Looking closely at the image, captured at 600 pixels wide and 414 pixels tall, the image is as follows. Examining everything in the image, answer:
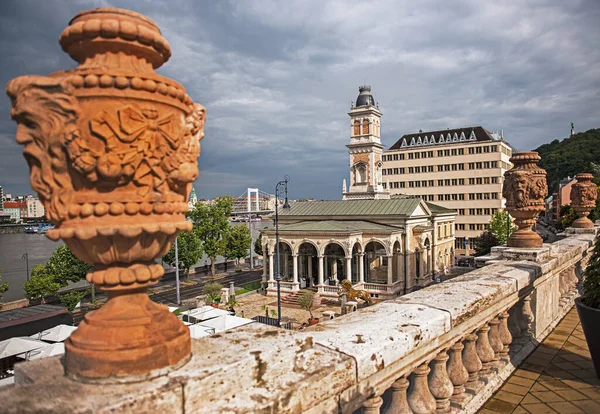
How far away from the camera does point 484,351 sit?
3984 millimetres

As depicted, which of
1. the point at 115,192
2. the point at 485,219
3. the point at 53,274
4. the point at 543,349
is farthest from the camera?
the point at 485,219

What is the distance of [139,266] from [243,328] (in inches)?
34.7

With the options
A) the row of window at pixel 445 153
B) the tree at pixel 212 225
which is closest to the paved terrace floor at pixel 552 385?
the tree at pixel 212 225

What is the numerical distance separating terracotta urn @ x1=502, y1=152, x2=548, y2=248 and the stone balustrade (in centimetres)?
218

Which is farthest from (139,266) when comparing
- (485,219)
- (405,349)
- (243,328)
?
(485,219)

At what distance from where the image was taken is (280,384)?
78.9 inches

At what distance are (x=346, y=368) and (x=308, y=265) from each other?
112 ft

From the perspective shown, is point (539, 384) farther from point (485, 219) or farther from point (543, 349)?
point (485, 219)

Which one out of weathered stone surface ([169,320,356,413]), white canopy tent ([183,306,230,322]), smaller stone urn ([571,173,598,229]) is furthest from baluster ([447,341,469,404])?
white canopy tent ([183,306,230,322])

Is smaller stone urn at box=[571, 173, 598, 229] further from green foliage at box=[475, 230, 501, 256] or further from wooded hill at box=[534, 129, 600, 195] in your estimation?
wooded hill at box=[534, 129, 600, 195]

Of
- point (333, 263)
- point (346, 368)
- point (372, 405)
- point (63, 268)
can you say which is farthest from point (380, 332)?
point (333, 263)

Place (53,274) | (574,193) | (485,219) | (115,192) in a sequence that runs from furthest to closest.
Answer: (485,219) < (53,274) < (574,193) < (115,192)

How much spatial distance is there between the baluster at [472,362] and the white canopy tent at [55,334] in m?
17.5

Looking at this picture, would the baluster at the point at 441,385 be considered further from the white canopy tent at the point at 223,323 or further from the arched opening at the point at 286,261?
the arched opening at the point at 286,261
